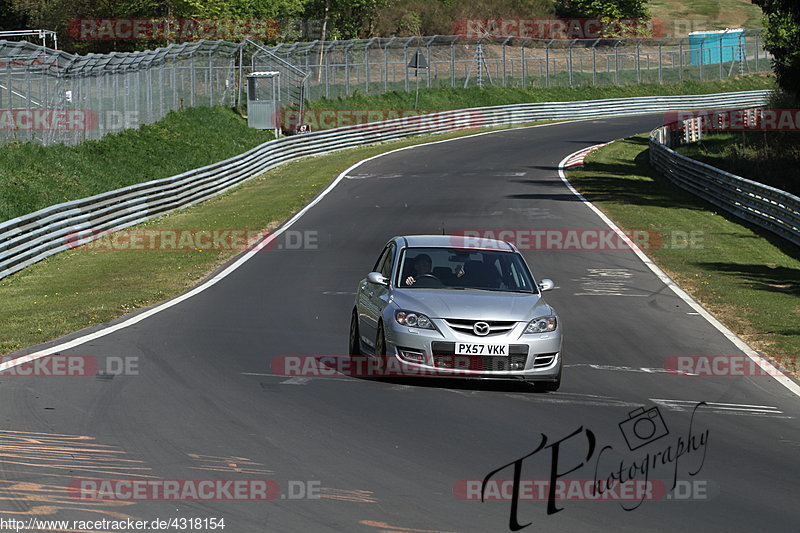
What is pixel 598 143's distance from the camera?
54875 mm

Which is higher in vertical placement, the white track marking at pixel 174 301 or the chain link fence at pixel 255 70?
the chain link fence at pixel 255 70

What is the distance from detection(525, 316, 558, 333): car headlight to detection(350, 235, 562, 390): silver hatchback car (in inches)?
0.4

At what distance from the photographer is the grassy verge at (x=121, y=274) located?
1642cm

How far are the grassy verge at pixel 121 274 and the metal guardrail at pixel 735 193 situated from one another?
12277mm

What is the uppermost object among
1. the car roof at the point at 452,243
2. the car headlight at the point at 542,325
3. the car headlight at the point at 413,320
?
the car roof at the point at 452,243

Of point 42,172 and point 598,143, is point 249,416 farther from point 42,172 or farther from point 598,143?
point 598,143

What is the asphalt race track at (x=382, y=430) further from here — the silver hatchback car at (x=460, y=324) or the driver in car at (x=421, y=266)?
the driver in car at (x=421, y=266)

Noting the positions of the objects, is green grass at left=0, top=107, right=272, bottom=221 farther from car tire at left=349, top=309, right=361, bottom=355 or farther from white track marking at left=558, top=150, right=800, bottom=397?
car tire at left=349, top=309, right=361, bottom=355

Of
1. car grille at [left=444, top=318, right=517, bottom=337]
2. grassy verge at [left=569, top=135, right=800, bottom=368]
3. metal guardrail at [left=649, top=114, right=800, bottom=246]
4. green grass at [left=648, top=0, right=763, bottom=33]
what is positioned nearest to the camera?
car grille at [left=444, top=318, right=517, bottom=337]

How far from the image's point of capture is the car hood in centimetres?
1159

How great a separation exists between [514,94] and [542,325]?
6548 centimetres

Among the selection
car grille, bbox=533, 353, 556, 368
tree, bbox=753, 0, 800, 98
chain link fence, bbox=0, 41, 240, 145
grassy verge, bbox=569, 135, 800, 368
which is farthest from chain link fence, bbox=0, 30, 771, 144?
car grille, bbox=533, 353, 556, 368

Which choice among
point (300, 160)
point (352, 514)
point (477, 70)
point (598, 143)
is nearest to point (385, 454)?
point (352, 514)

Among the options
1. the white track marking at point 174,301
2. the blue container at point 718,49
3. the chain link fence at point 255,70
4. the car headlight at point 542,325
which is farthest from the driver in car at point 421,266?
the blue container at point 718,49
